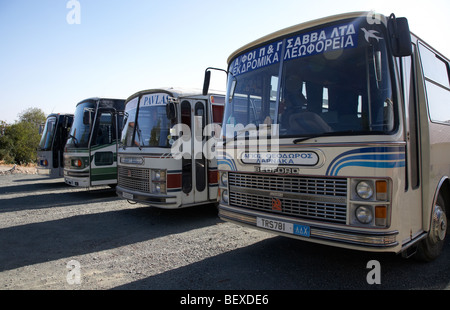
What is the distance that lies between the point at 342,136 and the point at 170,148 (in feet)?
13.3

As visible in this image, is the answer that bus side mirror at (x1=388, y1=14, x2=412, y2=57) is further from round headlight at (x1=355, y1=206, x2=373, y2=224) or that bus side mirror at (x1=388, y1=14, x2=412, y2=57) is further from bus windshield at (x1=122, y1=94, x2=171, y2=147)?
bus windshield at (x1=122, y1=94, x2=171, y2=147)

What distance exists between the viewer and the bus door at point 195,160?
7.16 metres

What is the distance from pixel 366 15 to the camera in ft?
12.0

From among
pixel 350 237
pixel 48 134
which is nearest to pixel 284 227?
pixel 350 237

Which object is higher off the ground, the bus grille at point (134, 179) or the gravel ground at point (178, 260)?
the bus grille at point (134, 179)

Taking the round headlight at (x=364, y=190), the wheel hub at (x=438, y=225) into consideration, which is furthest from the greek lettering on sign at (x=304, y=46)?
the wheel hub at (x=438, y=225)

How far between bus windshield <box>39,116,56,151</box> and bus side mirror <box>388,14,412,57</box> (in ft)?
42.0

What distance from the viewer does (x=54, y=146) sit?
511 inches

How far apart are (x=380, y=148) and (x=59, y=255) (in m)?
4.81

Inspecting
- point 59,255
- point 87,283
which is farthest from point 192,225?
point 87,283

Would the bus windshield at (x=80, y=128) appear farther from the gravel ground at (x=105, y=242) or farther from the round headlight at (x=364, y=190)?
the round headlight at (x=364, y=190)

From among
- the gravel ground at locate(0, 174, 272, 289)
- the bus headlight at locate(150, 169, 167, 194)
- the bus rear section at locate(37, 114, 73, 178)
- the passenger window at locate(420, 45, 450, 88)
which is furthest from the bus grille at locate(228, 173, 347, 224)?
the bus rear section at locate(37, 114, 73, 178)

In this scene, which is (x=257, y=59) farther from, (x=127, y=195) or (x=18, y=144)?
(x=18, y=144)

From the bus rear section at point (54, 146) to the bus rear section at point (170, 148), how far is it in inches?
257
